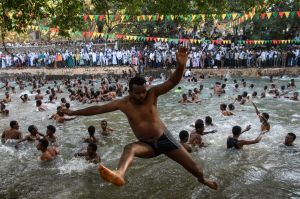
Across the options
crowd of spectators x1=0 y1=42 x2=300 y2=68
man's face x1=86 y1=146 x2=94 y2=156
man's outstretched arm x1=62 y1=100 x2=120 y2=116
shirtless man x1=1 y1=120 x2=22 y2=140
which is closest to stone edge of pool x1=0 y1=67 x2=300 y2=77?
crowd of spectators x1=0 y1=42 x2=300 y2=68

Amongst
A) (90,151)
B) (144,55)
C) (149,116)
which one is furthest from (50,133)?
(144,55)

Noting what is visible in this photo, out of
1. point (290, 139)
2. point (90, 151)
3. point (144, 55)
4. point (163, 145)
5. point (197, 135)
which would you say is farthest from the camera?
point (144, 55)

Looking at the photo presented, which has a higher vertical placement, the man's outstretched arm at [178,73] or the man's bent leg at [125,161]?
the man's outstretched arm at [178,73]

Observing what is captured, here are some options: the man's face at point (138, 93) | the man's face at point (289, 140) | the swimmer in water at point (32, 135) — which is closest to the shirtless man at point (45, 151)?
the swimmer in water at point (32, 135)

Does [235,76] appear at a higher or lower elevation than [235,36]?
lower

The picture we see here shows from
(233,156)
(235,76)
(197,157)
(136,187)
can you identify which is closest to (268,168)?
(233,156)

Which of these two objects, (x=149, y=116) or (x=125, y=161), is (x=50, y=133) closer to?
(x=149, y=116)

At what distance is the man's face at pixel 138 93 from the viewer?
5.32 meters

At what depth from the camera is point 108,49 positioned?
3073 centimetres

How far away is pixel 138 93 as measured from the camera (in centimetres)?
534

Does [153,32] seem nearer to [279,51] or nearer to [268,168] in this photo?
[279,51]

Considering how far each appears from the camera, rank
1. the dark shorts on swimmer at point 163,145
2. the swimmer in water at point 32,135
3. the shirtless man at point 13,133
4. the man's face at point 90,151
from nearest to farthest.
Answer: the dark shorts on swimmer at point 163,145
the man's face at point 90,151
the swimmer in water at point 32,135
the shirtless man at point 13,133

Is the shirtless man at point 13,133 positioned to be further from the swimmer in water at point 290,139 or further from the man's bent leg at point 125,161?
the swimmer in water at point 290,139

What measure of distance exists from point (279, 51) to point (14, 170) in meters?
22.7
